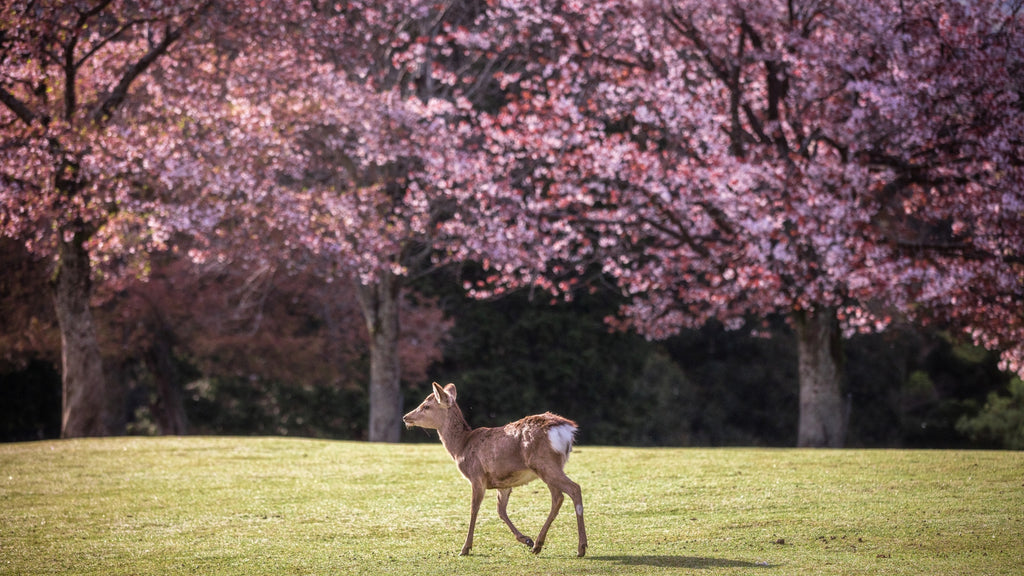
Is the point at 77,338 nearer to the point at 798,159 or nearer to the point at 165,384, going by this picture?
the point at 165,384

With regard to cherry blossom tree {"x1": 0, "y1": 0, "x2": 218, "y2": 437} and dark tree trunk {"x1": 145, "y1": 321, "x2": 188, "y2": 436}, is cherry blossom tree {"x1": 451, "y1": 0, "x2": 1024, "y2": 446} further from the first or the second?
dark tree trunk {"x1": 145, "y1": 321, "x2": 188, "y2": 436}

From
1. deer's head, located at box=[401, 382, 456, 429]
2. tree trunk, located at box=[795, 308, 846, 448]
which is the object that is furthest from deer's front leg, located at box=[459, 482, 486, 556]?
tree trunk, located at box=[795, 308, 846, 448]

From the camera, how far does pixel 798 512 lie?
41.0 feet

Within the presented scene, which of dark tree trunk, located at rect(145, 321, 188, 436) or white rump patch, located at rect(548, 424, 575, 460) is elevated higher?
white rump patch, located at rect(548, 424, 575, 460)

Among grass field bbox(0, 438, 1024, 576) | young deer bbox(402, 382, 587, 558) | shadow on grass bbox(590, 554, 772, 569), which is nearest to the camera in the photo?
shadow on grass bbox(590, 554, 772, 569)

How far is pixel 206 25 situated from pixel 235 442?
384 inches

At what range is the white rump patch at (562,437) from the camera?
9.64 metres

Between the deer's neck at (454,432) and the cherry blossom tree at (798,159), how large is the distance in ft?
37.4

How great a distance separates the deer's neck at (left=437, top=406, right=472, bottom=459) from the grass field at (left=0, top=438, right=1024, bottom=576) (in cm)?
105

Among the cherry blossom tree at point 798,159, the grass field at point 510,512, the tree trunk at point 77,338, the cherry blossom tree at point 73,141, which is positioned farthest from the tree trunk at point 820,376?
the tree trunk at point 77,338

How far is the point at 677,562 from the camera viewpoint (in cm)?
959

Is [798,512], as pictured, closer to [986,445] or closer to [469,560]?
[469,560]

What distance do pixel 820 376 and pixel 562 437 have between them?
48.3 ft

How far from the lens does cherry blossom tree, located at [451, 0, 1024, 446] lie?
19.5 metres
